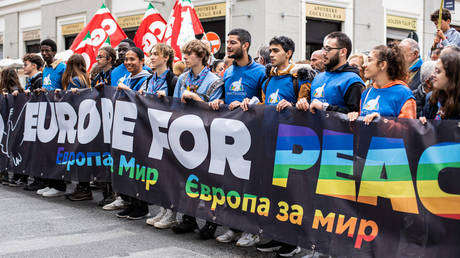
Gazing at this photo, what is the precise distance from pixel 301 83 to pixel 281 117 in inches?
19.6

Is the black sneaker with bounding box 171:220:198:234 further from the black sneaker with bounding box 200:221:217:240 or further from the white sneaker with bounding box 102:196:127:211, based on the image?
the white sneaker with bounding box 102:196:127:211

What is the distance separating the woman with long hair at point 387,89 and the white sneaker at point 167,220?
2603mm

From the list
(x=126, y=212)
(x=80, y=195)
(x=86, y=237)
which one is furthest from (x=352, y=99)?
(x=80, y=195)

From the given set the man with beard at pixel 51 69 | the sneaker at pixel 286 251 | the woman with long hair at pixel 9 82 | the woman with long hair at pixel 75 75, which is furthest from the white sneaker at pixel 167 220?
the woman with long hair at pixel 9 82

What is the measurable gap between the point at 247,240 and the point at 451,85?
8.07 ft

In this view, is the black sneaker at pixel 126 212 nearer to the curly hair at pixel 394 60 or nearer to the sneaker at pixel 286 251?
the sneaker at pixel 286 251

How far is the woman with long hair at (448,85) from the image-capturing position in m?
3.79

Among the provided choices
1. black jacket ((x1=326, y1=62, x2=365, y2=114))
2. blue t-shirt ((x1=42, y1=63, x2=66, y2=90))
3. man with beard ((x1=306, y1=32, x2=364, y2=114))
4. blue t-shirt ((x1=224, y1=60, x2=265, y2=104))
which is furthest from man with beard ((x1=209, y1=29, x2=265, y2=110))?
blue t-shirt ((x1=42, y1=63, x2=66, y2=90))

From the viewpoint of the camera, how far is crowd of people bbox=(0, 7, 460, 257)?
166 inches

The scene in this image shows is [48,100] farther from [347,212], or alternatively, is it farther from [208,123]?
Answer: [347,212]

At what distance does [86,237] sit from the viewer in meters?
5.51

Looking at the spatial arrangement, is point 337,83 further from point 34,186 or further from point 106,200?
point 34,186

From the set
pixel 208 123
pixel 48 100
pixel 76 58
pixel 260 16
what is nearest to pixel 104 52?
pixel 76 58

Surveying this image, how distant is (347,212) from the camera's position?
13.7ft
